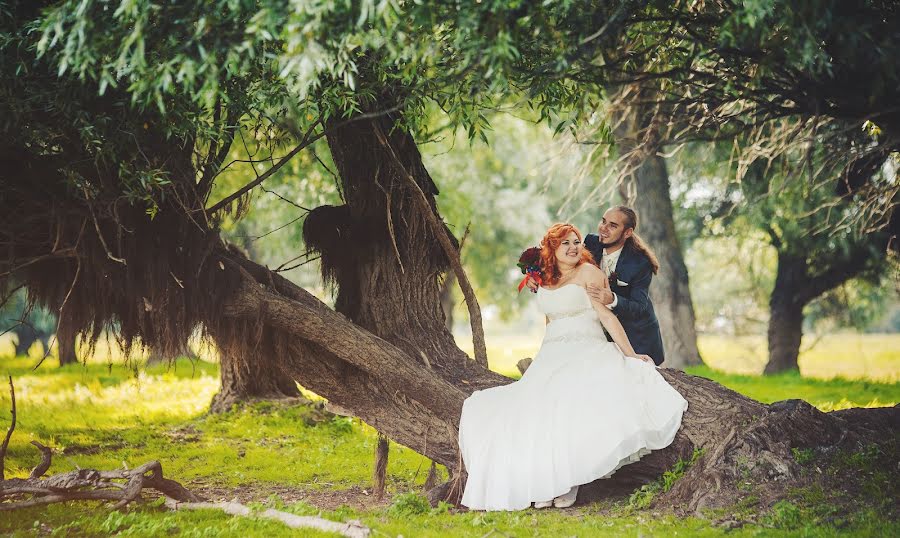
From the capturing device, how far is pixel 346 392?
8352mm

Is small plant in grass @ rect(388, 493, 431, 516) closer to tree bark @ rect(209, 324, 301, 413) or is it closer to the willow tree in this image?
the willow tree

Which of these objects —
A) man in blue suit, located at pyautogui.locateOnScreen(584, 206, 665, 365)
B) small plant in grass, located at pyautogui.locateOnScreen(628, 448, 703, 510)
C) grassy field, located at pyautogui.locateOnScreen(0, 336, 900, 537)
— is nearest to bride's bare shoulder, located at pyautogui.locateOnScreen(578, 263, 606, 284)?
man in blue suit, located at pyautogui.locateOnScreen(584, 206, 665, 365)

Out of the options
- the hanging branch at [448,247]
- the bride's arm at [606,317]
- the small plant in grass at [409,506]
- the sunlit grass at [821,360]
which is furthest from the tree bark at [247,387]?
the sunlit grass at [821,360]

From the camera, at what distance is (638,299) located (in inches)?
320

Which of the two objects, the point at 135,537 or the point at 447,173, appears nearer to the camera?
the point at 135,537

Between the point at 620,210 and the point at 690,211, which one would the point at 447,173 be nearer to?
the point at 690,211

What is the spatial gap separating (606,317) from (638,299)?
0.59 metres

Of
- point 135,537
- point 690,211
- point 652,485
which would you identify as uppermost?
point 690,211

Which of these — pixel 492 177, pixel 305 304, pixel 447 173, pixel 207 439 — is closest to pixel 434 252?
pixel 305 304

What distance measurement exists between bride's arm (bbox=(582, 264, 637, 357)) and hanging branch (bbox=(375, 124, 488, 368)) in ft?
4.33

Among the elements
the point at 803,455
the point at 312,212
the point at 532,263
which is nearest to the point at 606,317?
the point at 532,263

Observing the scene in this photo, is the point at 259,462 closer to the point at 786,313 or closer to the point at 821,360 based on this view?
the point at 786,313

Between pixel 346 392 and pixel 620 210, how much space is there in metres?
3.38

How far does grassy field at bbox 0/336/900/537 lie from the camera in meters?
6.14
